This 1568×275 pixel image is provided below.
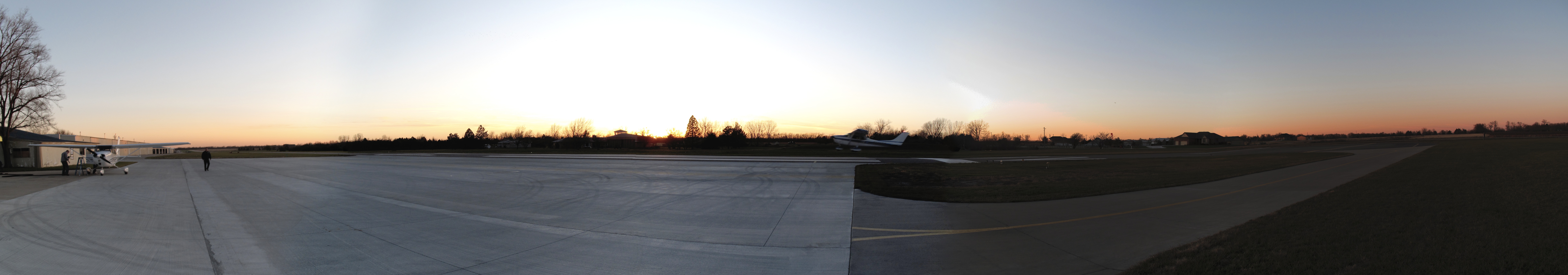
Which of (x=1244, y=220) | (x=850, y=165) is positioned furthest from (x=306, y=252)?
(x=850, y=165)

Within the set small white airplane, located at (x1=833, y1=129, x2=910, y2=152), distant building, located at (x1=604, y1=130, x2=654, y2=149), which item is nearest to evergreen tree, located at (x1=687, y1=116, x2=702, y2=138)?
distant building, located at (x1=604, y1=130, x2=654, y2=149)

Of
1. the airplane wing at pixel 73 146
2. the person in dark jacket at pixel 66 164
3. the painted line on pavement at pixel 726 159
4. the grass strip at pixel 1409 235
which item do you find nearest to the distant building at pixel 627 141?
the painted line on pavement at pixel 726 159

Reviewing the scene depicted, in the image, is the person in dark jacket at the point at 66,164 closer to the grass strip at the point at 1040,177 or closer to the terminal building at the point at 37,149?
the terminal building at the point at 37,149

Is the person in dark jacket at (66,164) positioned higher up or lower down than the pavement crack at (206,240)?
higher up

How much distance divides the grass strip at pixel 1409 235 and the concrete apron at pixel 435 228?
4.55m

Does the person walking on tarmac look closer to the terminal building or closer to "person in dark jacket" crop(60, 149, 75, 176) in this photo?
"person in dark jacket" crop(60, 149, 75, 176)

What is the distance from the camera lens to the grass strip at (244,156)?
49906 millimetres

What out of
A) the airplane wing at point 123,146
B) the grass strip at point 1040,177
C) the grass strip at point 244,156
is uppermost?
the airplane wing at point 123,146

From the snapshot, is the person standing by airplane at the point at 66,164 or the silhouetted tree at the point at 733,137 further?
the silhouetted tree at the point at 733,137

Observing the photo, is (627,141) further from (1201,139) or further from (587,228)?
(1201,139)

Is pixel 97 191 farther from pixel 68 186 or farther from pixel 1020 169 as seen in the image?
pixel 1020 169

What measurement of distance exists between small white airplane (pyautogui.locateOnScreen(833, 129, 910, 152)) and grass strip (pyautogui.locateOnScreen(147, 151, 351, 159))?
2142 inches

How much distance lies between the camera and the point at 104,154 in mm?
24062

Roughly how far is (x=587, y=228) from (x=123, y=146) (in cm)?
3806
